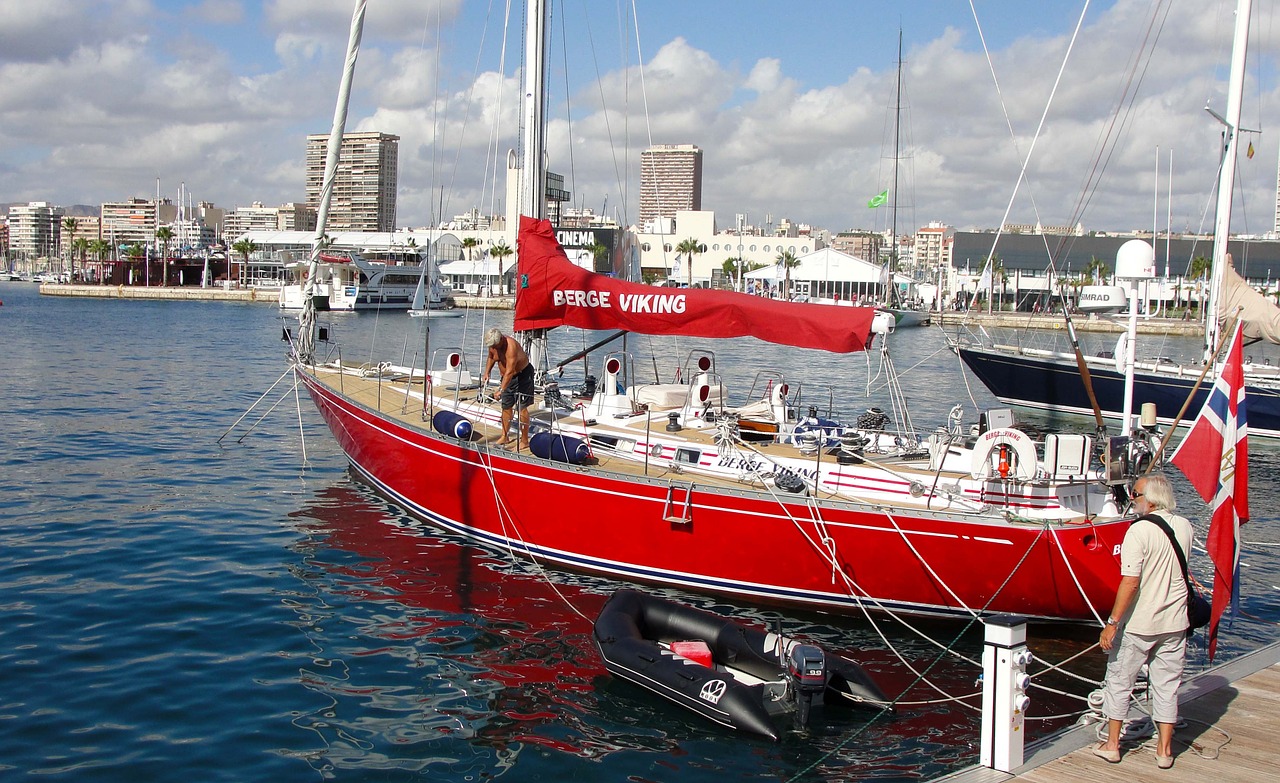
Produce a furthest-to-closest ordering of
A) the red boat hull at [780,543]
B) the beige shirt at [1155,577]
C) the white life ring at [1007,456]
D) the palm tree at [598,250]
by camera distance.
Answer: the palm tree at [598,250]
the white life ring at [1007,456]
the red boat hull at [780,543]
the beige shirt at [1155,577]

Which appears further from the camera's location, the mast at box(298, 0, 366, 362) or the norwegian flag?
the mast at box(298, 0, 366, 362)

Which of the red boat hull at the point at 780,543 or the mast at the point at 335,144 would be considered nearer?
the red boat hull at the point at 780,543

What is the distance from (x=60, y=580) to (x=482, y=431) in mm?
6009

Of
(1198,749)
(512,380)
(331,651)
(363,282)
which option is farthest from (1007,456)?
(363,282)

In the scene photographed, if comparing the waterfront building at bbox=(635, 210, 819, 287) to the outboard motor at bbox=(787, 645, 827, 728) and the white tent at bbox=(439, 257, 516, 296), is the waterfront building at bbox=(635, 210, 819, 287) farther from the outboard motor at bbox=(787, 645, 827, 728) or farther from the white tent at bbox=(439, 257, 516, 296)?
the outboard motor at bbox=(787, 645, 827, 728)

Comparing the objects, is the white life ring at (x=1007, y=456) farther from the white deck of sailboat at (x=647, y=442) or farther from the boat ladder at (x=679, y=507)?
the boat ladder at (x=679, y=507)

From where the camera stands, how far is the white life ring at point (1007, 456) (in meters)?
10.8

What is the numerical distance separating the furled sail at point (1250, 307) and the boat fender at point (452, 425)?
1622 cm

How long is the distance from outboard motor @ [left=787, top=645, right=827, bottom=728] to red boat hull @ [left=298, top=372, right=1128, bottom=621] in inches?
85.8

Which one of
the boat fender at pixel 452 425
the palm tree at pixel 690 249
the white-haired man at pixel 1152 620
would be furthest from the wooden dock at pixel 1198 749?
the palm tree at pixel 690 249

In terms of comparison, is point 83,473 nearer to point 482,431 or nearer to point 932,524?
point 482,431

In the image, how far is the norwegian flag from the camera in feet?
26.2

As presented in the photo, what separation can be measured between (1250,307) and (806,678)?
17.3 meters

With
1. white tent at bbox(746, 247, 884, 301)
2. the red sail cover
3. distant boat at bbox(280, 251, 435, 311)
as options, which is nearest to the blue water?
the red sail cover
